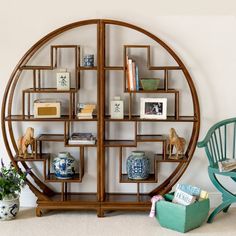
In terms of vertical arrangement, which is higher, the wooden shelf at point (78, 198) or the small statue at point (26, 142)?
the small statue at point (26, 142)

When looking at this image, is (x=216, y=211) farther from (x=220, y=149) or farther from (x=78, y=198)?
(x=78, y=198)

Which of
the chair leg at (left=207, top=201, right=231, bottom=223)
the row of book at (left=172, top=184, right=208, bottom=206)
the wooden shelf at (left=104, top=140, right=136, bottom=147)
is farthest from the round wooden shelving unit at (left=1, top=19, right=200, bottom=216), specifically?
the chair leg at (left=207, top=201, right=231, bottom=223)

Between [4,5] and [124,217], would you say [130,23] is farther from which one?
[124,217]

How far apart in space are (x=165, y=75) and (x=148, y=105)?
0.29m

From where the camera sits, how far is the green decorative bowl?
4.22m

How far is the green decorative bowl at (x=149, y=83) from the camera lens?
4219mm

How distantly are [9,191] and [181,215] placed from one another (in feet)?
4.48

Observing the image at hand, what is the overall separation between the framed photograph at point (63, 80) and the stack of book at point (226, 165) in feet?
4.47

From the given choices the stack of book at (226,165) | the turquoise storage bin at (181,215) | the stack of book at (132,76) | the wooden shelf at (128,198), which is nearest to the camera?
the turquoise storage bin at (181,215)

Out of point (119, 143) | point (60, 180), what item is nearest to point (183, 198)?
point (119, 143)

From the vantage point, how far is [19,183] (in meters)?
4.21

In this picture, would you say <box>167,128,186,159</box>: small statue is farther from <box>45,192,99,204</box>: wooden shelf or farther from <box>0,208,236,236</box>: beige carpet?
<box>45,192,99,204</box>: wooden shelf

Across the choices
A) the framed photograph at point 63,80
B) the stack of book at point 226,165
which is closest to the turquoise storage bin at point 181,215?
the stack of book at point 226,165

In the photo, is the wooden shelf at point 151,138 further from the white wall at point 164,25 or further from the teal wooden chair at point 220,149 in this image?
the white wall at point 164,25
